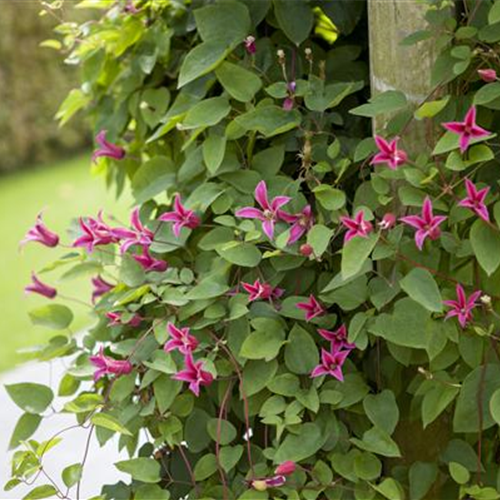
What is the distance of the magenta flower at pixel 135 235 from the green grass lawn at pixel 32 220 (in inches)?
101

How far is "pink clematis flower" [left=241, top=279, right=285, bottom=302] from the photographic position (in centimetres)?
161

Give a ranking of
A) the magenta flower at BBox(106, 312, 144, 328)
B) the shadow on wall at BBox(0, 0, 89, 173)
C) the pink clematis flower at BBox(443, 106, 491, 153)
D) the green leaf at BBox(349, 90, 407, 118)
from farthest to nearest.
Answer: the shadow on wall at BBox(0, 0, 89, 173), the magenta flower at BBox(106, 312, 144, 328), the green leaf at BBox(349, 90, 407, 118), the pink clematis flower at BBox(443, 106, 491, 153)

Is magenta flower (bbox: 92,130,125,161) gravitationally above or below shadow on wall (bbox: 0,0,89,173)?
above

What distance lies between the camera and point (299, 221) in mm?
1605

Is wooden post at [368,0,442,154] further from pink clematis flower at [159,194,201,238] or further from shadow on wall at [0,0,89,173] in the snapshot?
shadow on wall at [0,0,89,173]

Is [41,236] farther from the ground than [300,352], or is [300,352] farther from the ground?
[41,236]

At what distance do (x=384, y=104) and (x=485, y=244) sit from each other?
244 mm

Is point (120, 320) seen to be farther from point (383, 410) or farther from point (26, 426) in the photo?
point (383, 410)

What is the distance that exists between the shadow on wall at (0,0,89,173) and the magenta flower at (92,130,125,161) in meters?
7.14

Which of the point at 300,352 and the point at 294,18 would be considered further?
the point at 294,18

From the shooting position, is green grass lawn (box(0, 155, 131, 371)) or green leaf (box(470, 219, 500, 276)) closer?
green leaf (box(470, 219, 500, 276))

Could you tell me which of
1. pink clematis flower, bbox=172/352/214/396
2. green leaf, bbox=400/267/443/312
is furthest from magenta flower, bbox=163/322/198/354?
green leaf, bbox=400/267/443/312

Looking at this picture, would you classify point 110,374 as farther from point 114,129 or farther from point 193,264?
point 114,129

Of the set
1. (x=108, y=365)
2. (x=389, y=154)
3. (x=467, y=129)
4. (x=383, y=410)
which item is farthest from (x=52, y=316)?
(x=467, y=129)
